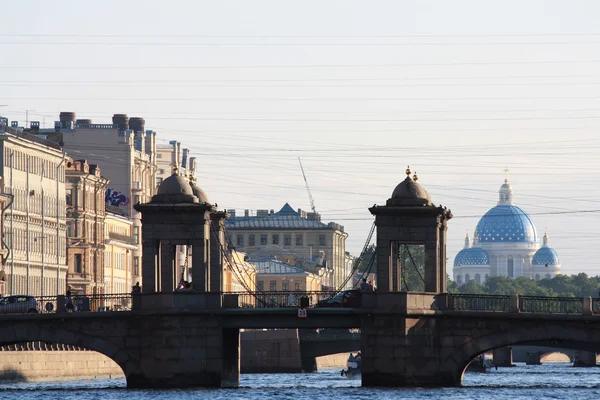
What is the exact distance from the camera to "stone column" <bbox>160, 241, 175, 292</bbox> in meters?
110

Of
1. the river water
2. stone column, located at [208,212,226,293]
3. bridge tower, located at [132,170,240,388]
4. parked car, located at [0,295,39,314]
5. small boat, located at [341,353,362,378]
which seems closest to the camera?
the river water

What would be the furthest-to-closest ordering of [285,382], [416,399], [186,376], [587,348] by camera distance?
[285,382] < [587,348] < [186,376] < [416,399]

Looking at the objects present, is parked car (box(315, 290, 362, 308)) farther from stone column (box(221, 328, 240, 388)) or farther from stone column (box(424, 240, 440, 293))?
stone column (box(221, 328, 240, 388))

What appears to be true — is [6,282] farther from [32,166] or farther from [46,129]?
[46,129]

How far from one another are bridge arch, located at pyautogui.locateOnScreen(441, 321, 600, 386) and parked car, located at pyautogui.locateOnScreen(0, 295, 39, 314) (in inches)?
825

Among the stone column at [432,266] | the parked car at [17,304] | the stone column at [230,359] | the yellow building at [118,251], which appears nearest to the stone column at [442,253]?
the stone column at [432,266]

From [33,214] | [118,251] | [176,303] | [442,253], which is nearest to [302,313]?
[176,303]

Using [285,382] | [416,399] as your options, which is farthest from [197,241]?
[285,382]

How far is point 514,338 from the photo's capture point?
108750 millimetres

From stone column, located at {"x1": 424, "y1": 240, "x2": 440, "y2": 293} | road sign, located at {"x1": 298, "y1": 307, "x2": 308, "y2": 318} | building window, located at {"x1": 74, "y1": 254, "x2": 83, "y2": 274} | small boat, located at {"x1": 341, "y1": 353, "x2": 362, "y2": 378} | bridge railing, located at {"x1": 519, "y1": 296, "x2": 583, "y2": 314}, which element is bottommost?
small boat, located at {"x1": 341, "y1": 353, "x2": 362, "y2": 378}

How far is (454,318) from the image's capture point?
360 feet

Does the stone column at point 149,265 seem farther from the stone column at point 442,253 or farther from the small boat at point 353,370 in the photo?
the small boat at point 353,370

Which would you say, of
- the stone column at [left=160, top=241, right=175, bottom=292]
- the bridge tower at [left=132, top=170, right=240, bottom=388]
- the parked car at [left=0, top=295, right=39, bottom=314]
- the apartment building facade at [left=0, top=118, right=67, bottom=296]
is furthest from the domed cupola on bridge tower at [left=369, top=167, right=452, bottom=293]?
the apartment building facade at [left=0, top=118, right=67, bottom=296]

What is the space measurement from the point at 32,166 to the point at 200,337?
180 ft
